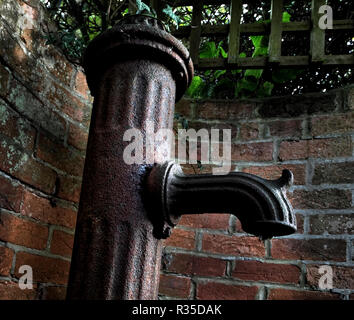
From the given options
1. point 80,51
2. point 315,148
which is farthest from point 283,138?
point 80,51

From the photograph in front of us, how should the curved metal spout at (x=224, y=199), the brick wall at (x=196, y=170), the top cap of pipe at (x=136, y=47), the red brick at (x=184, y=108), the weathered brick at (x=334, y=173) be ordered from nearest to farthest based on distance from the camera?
the curved metal spout at (x=224, y=199), the top cap of pipe at (x=136, y=47), the brick wall at (x=196, y=170), the weathered brick at (x=334, y=173), the red brick at (x=184, y=108)

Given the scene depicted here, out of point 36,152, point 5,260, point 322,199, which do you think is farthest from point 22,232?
point 322,199

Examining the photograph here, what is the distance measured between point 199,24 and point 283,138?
0.51 m

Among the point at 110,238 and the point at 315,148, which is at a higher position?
the point at 315,148

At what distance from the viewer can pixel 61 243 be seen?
1.16 m

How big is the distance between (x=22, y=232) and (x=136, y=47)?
572mm

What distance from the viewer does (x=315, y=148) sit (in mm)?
1300

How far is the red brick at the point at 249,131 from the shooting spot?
4.55 ft

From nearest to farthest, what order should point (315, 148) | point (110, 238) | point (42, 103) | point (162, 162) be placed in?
point (110, 238) < point (162, 162) < point (42, 103) < point (315, 148)

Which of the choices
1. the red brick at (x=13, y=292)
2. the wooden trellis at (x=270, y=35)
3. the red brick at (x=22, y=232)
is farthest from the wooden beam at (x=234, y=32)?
the red brick at (x=13, y=292)

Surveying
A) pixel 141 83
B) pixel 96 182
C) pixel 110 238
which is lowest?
pixel 110 238

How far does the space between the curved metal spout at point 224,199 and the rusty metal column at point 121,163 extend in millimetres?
41

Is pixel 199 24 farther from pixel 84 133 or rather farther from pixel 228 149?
pixel 84 133

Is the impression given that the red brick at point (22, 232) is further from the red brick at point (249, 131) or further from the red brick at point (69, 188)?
the red brick at point (249, 131)
